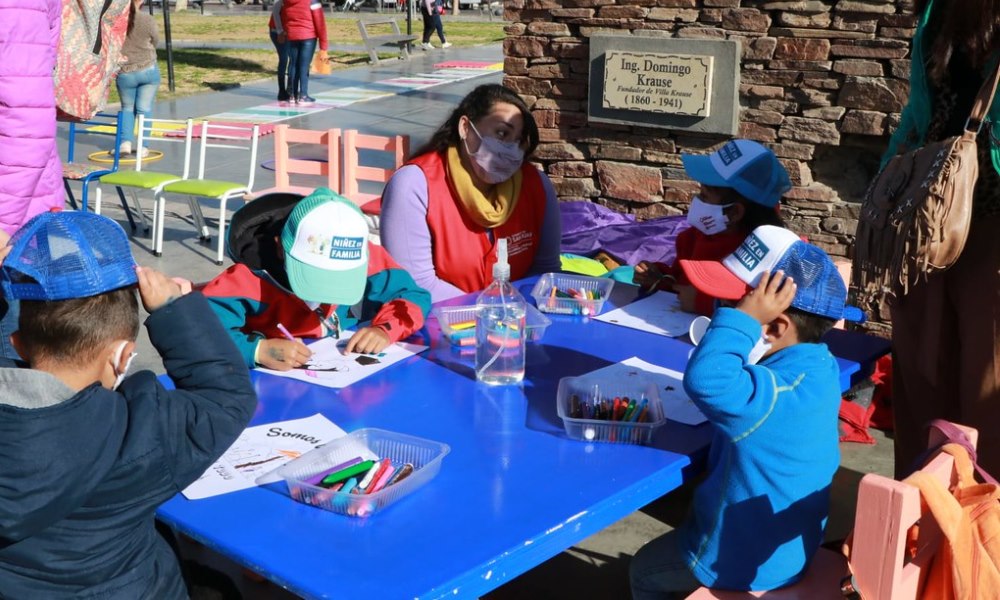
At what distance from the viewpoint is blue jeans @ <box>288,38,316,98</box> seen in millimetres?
14250

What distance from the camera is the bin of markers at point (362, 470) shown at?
2014 mm

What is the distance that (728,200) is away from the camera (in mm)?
3635

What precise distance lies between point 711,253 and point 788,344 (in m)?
1.40

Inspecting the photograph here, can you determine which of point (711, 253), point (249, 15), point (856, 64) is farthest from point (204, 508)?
point (249, 15)

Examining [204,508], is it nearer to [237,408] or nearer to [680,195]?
[237,408]

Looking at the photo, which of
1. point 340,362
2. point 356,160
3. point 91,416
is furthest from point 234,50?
point 91,416

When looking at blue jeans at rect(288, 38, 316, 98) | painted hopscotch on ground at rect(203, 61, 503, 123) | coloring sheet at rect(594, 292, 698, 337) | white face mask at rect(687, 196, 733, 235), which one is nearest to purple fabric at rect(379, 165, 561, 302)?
coloring sheet at rect(594, 292, 698, 337)

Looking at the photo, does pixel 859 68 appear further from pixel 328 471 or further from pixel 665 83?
pixel 328 471

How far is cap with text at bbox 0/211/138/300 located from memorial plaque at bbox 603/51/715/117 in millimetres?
4369

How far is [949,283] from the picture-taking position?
9.02 ft

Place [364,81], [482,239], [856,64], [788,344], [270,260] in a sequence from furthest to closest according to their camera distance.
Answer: [364,81]
[856,64]
[482,239]
[270,260]
[788,344]

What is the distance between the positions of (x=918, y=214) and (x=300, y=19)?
12.7 m

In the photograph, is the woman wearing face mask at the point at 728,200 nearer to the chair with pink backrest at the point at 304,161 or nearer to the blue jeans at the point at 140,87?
the chair with pink backrest at the point at 304,161

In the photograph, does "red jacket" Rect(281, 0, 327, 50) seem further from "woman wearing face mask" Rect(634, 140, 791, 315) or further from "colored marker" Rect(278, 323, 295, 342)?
"colored marker" Rect(278, 323, 295, 342)
